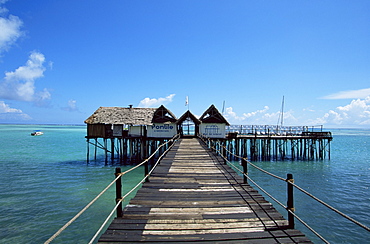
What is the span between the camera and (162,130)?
3014 cm

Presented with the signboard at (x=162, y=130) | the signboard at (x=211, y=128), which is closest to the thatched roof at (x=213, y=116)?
the signboard at (x=211, y=128)

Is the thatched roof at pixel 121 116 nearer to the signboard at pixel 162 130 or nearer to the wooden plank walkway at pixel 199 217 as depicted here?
the signboard at pixel 162 130

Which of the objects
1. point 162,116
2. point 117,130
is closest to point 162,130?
point 162,116

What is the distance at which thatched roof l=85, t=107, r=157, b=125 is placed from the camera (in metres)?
28.8

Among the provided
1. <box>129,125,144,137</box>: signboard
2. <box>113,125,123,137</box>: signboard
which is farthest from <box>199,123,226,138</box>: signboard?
<box>113,125,123,137</box>: signboard

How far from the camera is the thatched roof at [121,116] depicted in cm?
2883

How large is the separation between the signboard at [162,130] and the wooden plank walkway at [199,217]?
22626 mm

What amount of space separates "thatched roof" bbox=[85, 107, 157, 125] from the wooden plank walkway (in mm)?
22701

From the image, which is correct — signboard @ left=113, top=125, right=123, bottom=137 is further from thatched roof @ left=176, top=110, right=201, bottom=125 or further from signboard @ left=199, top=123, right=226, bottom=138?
signboard @ left=199, top=123, right=226, bottom=138

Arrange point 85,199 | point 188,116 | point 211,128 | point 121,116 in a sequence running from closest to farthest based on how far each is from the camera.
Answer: point 85,199
point 188,116
point 121,116
point 211,128

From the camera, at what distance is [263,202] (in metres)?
5.65

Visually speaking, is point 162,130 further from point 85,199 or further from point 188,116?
point 85,199

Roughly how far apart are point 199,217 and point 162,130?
2567 cm

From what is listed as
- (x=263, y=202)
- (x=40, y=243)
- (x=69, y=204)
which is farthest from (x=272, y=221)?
(x=69, y=204)
